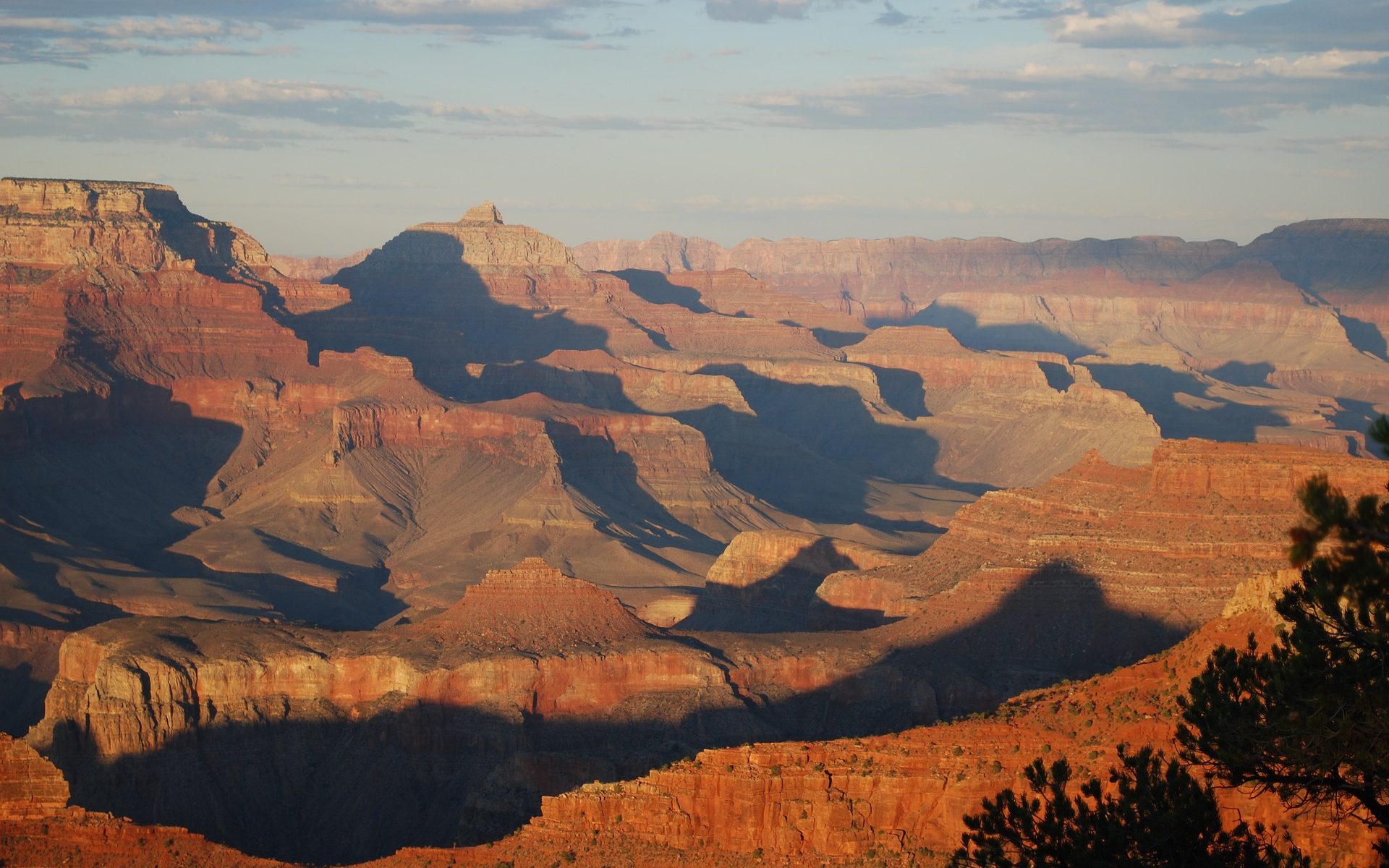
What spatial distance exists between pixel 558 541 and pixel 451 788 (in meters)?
70.9

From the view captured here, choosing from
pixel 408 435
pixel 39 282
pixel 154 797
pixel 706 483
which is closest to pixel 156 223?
pixel 39 282

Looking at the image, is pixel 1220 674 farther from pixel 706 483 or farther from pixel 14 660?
pixel 706 483

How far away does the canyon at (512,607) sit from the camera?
41.5 metres

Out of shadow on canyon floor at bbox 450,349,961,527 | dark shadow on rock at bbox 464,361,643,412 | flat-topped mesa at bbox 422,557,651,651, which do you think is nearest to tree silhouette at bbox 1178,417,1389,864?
flat-topped mesa at bbox 422,557,651,651

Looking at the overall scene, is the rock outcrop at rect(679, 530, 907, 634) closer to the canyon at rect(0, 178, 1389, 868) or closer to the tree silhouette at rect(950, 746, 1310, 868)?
the canyon at rect(0, 178, 1389, 868)

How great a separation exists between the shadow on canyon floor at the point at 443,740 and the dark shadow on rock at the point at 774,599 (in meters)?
19.9

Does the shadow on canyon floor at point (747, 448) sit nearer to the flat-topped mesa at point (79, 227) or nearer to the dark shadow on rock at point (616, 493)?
the dark shadow on rock at point (616, 493)

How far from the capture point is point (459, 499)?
151375 mm

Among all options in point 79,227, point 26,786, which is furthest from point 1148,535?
point 79,227

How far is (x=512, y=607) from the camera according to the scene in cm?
7306

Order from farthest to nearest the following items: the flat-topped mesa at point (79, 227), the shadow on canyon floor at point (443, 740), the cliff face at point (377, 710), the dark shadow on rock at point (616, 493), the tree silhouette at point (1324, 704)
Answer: the flat-topped mesa at point (79, 227)
the dark shadow on rock at point (616, 493)
the cliff face at point (377, 710)
the shadow on canyon floor at point (443, 740)
the tree silhouette at point (1324, 704)

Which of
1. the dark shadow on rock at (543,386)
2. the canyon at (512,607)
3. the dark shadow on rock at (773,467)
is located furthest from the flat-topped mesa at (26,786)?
the dark shadow on rock at (543,386)

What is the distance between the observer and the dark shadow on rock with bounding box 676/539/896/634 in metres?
96.3

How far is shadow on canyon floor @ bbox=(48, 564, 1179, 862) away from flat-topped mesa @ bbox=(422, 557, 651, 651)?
2.74 meters
